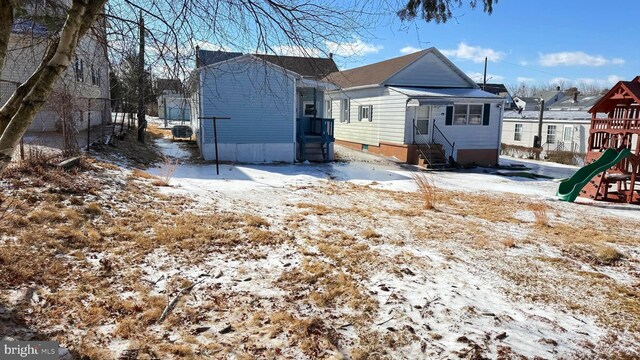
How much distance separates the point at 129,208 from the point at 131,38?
3.55 m

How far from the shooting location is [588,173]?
11.5 meters

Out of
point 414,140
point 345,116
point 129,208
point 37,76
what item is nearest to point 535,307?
point 37,76

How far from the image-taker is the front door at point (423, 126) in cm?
1828

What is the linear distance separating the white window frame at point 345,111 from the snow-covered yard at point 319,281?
15.6 meters

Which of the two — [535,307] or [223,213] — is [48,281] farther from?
[535,307]

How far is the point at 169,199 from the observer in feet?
24.9

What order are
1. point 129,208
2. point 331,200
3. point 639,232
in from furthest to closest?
point 331,200 → point 639,232 → point 129,208

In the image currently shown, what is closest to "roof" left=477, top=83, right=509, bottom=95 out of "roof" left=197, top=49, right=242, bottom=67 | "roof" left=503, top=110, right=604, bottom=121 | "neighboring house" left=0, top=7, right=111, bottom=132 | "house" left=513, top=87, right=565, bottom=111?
"house" left=513, top=87, right=565, bottom=111

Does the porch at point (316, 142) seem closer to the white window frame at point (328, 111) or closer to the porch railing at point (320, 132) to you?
the porch railing at point (320, 132)

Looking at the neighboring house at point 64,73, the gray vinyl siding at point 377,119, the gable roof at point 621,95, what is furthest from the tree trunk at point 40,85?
the gray vinyl siding at point 377,119

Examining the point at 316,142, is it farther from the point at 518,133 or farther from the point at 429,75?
the point at 518,133

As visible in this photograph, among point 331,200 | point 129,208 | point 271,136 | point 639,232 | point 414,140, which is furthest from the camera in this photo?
point 414,140

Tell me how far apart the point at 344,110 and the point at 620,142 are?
14.3m

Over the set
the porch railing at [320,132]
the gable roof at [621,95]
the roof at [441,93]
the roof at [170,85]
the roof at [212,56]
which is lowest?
the porch railing at [320,132]
